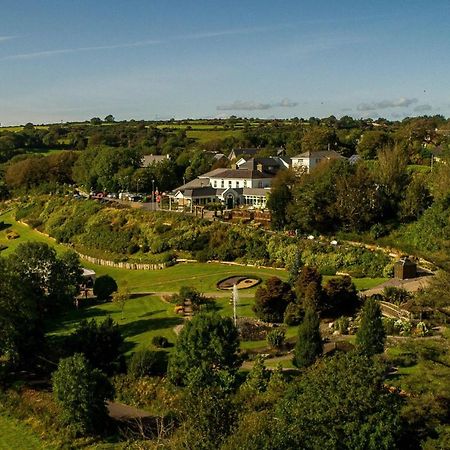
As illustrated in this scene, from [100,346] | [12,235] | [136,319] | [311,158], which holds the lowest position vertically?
[12,235]

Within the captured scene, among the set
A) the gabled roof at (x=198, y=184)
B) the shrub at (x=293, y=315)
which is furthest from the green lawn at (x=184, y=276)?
the gabled roof at (x=198, y=184)

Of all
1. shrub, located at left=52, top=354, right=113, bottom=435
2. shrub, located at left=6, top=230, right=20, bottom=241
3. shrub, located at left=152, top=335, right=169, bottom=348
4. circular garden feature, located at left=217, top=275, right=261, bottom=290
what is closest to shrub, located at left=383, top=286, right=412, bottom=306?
circular garden feature, located at left=217, top=275, right=261, bottom=290

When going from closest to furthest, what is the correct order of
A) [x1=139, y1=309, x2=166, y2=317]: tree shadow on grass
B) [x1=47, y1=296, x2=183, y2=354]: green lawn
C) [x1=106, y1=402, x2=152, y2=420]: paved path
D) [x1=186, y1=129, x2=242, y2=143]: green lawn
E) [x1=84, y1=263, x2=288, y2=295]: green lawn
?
[x1=106, y1=402, x2=152, y2=420]: paved path → [x1=47, y1=296, x2=183, y2=354]: green lawn → [x1=139, y1=309, x2=166, y2=317]: tree shadow on grass → [x1=84, y1=263, x2=288, y2=295]: green lawn → [x1=186, y1=129, x2=242, y2=143]: green lawn

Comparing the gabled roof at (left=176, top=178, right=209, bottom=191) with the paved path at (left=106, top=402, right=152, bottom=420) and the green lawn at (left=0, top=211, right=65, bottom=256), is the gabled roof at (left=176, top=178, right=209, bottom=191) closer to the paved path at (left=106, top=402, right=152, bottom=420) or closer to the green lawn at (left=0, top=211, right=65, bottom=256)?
the green lawn at (left=0, top=211, right=65, bottom=256)

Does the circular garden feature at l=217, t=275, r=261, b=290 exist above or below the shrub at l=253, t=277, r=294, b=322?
below

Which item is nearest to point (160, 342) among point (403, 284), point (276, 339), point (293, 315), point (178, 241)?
point (276, 339)

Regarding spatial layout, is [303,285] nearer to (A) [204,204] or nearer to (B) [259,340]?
(B) [259,340]

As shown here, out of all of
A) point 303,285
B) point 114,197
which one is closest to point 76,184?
point 114,197

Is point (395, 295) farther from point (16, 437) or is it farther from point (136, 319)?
point (16, 437)
